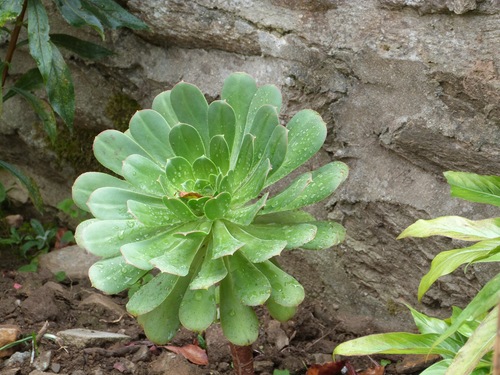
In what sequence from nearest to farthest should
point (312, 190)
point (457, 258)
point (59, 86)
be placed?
point (457, 258) < point (312, 190) < point (59, 86)

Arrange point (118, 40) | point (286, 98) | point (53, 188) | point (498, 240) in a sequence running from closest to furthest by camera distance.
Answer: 1. point (498, 240)
2. point (286, 98)
3. point (118, 40)
4. point (53, 188)

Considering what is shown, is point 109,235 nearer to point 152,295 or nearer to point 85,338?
point 152,295

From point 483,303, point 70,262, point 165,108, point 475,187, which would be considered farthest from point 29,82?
point 483,303

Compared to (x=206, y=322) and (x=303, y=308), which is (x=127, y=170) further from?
(x=303, y=308)

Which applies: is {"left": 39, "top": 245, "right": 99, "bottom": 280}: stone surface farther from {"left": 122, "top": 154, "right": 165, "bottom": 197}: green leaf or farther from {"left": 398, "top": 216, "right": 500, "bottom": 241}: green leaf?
{"left": 398, "top": 216, "right": 500, "bottom": 241}: green leaf

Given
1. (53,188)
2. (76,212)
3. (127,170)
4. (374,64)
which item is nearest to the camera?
(127,170)

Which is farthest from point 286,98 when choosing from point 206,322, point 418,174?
point 206,322

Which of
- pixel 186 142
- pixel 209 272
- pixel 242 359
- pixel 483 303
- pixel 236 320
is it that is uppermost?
pixel 186 142
